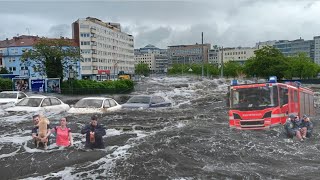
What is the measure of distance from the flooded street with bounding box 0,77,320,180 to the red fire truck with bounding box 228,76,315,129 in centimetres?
49

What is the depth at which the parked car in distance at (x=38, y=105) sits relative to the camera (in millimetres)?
22931

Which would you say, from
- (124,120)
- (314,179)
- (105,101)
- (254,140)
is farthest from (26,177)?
(105,101)

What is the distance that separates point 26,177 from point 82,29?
112421 millimetres

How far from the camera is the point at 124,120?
71.4 feet

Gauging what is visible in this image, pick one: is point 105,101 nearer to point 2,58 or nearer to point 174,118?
point 174,118

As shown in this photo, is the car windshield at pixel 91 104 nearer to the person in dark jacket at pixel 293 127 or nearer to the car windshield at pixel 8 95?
the car windshield at pixel 8 95

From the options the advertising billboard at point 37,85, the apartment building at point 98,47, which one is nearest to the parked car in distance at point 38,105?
the advertising billboard at point 37,85

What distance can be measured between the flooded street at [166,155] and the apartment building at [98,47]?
9906 cm

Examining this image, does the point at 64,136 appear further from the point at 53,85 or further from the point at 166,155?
the point at 53,85

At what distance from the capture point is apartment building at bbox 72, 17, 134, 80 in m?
120

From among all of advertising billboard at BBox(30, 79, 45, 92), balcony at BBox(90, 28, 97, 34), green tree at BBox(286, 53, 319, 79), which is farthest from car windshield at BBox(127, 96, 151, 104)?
balcony at BBox(90, 28, 97, 34)

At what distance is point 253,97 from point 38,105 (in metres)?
12.2

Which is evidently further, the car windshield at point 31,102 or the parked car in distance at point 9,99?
the parked car in distance at point 9,99

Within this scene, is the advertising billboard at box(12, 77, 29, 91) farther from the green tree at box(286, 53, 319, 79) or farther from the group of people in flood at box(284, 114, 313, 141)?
the green tree at box(286, 53, 319, 79)
